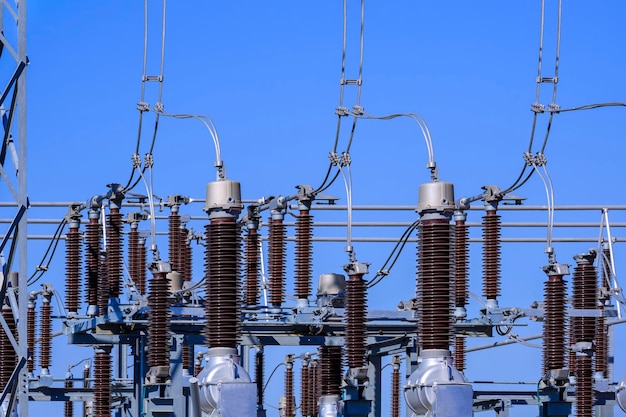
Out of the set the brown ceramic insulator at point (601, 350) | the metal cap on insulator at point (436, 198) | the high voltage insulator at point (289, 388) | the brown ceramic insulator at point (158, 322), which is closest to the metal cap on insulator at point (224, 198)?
the metal cap on insulator at point (436, 198)

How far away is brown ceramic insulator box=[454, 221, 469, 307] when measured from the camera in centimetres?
1623

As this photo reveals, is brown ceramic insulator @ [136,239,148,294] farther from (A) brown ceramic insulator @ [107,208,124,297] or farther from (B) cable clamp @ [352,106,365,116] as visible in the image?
(B) cable clamp @ [352,106,365,116]

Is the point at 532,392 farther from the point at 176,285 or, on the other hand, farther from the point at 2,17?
the point at 2,17

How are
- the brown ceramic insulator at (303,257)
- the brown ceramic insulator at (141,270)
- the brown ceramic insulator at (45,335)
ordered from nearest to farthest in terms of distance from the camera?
the brown ceramic insulator at (303,257), the brown ceramic insulator at (141,270), the brown ceramic insulator at (45,335)

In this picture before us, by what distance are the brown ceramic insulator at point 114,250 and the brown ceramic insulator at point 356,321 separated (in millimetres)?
3147

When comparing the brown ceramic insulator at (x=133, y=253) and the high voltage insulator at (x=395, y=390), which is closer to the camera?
the brown ceramic insulator at (x=133, y=253)

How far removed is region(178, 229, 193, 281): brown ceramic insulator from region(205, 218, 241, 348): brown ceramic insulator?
25.7ft

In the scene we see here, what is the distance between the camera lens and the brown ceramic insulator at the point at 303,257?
1698 cm

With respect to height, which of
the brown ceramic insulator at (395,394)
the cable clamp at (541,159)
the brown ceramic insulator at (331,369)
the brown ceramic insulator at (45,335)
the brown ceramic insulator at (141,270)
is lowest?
the brown ceramic insulator at (395,394)

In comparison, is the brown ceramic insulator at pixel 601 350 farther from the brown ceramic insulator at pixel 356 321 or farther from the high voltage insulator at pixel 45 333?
the high voltage insulator at pixel 45 333

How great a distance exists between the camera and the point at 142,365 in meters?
16.9

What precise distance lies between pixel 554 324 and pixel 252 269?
12.3 ft

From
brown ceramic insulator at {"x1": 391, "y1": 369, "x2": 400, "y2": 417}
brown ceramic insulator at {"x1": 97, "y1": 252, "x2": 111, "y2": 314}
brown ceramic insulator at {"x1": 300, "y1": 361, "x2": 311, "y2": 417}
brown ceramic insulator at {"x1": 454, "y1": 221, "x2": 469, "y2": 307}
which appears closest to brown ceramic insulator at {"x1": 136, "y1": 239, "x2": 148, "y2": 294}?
brown ceramic insulator at {"x1": 97, "y1": 252, "x2": 111, "y2": 314}

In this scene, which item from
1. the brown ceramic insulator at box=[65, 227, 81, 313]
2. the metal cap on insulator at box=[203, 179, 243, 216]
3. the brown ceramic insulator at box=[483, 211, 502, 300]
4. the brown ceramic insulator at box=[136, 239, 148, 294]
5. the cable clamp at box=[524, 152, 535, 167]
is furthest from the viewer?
the brown ceramic insulator at box=[136, 239, 148, 294]
